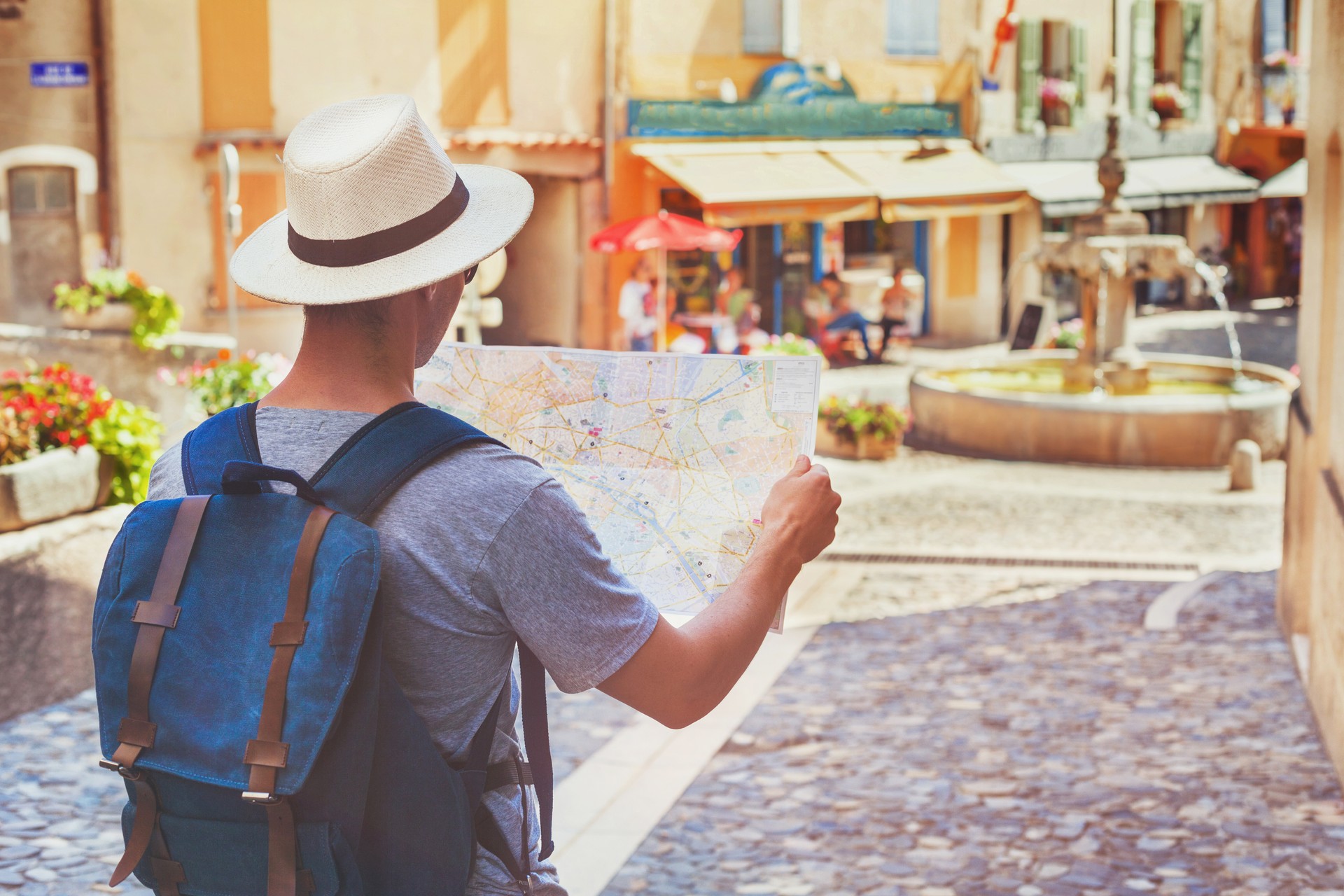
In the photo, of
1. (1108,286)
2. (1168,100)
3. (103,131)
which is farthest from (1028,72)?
(103,131)

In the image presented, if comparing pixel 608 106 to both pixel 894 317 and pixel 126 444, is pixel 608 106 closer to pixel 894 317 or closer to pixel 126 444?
pixel 894 317

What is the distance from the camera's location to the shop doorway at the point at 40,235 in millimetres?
17906

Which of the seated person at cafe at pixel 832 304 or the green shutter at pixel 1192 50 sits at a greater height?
the green shutter at pixel 1192 50

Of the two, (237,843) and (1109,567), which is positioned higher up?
(237,843)

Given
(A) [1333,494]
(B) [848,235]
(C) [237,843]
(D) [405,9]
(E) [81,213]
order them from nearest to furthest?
(C) [237,843]
(A) [1333,494]
(E) [81,213]
(D) [405,9]
(B) [848,235]

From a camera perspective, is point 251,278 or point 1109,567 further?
point 1109,567

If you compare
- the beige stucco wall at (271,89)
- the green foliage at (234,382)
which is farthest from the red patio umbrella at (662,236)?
the green foliage at (234,382)

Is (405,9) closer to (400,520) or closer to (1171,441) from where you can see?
(1171,441)

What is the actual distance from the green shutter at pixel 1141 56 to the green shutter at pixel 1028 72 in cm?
304

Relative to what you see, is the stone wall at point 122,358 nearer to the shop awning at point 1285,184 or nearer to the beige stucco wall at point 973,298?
the beige stucco wall at point 973,298

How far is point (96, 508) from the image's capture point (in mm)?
6367

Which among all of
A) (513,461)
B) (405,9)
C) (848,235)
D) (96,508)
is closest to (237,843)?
(513,461)

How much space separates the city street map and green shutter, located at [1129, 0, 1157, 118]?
2839 cm

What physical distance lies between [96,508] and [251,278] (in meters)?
4.68
